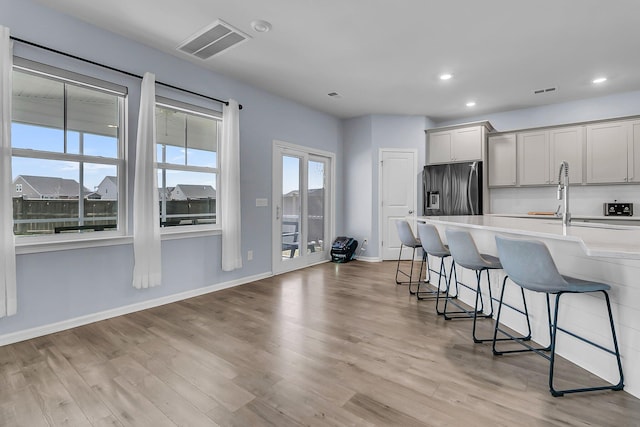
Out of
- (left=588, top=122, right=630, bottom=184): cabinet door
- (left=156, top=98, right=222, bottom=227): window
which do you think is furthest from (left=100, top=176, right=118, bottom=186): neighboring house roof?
(left=588, top=122, right=630, bottom=184): cabinet door

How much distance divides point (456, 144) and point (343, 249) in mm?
2830

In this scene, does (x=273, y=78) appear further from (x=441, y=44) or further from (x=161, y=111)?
(x=441, y=44)

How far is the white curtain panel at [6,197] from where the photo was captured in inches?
93.2

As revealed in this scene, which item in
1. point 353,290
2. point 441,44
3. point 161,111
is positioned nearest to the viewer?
point 441,44

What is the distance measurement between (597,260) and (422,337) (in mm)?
1313

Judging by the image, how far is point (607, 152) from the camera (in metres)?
4.69

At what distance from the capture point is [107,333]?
268 centimetres

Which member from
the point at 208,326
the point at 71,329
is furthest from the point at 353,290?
the point at 71,329

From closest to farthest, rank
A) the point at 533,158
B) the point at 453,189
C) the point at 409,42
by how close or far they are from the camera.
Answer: the point at 409,42 → the point at 533,158 → the point at 453,189

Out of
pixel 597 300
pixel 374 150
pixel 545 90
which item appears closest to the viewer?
pixel 597 300

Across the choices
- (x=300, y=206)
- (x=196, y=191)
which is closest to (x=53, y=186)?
(x=196, y=191)

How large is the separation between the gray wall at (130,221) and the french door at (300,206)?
0.22 m

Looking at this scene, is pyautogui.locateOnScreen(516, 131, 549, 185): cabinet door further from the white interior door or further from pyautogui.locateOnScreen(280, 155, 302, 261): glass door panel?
pyautogui.locateOnScreen(280, 155, 302, 261): glass door panel

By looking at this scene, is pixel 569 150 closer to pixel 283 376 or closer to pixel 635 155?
pixel 635 155
